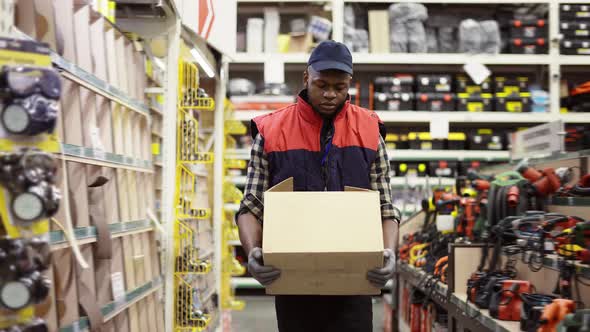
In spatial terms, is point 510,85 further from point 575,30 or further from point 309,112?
point 309,112

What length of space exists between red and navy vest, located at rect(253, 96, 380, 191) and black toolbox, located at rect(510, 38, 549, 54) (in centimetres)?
630

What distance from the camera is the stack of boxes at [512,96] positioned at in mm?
7492

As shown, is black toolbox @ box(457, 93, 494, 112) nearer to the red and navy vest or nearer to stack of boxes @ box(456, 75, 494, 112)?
stack of boxes @ box(456, 75, 494, 112)

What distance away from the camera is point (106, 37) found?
2596 mm

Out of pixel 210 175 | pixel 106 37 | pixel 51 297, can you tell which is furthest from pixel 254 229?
pixel 210 175

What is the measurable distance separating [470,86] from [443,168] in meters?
1.13

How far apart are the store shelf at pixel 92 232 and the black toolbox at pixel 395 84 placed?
4.97 m

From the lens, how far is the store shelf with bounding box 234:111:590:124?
7434mm

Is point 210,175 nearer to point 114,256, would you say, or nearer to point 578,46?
point 114,256

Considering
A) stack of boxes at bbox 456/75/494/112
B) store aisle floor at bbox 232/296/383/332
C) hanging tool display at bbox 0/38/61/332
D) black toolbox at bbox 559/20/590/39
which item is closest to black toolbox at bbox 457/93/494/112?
stack of boxes at bbox 456/75/494/112

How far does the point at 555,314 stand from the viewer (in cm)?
195

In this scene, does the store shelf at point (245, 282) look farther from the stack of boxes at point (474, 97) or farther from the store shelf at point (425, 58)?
the stack of boxes at point (474, 97)

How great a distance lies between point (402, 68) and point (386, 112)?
1.09m

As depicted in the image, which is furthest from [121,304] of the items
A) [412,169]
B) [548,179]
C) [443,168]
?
[443,168]
